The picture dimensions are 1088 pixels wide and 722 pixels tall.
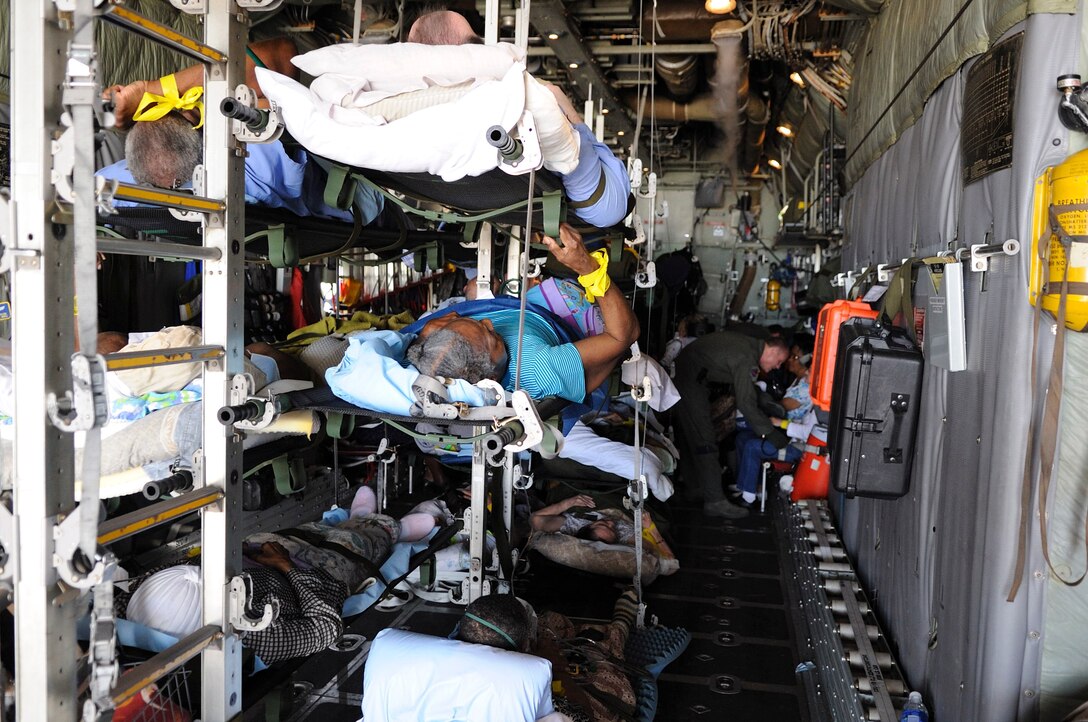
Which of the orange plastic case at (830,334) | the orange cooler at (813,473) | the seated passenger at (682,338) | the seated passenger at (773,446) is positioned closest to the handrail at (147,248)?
the orange plastic case at (830,334)

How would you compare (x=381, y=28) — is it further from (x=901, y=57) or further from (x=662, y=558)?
(x=662, y=558)

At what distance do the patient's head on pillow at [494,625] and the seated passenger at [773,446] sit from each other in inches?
204

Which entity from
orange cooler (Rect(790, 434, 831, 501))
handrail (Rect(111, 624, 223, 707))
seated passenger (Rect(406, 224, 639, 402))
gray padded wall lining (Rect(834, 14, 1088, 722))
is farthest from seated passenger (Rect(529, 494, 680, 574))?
handrail (Rect(111, 624, 223, 707))

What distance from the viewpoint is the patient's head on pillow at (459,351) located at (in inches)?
128

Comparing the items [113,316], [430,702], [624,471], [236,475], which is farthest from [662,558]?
[113,316]

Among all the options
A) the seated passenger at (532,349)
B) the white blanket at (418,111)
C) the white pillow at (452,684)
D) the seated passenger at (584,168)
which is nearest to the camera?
the white blanket at (418,111)

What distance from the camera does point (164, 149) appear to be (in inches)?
113

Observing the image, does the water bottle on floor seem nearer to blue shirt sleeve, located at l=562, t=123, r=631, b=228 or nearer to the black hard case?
the black hard case

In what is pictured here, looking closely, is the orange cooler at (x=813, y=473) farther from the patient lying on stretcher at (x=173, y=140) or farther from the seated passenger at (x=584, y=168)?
the patient lying on stretcher at (x=173, y=140)

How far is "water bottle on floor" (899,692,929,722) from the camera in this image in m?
3.45

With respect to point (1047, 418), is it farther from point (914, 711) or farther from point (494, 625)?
point (494, 625)

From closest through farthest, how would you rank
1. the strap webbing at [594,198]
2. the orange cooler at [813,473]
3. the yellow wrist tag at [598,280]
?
1. the strap webbing at [594,198]
2. the yellow wrist tag at [598,280]
3. the orange cooler at [813,473]

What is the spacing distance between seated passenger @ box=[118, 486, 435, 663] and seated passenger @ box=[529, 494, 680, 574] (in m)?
1.69

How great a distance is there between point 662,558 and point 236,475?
3.99 m
